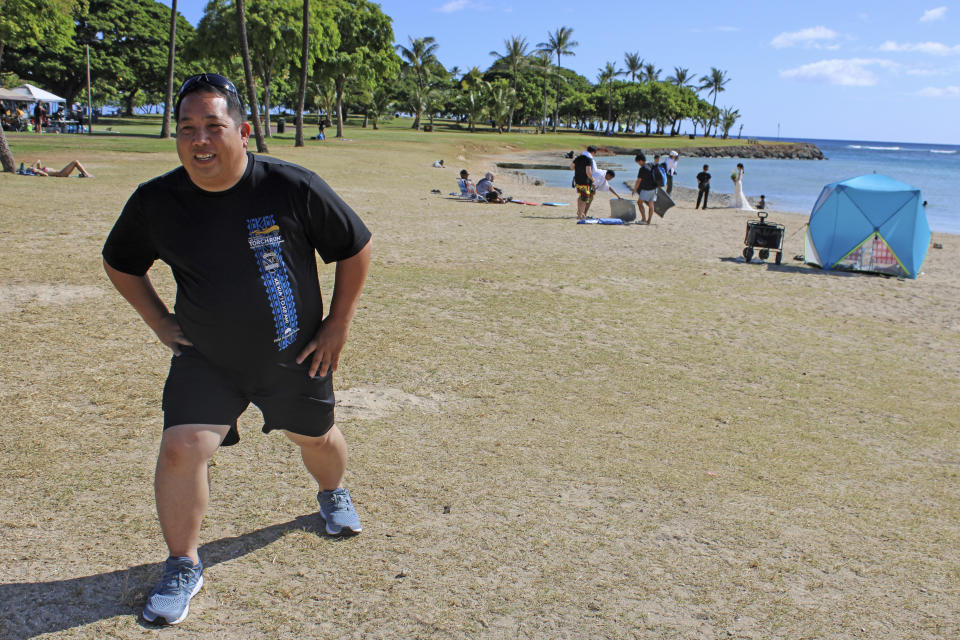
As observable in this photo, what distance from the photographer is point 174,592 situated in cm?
264

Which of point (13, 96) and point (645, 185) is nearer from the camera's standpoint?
point (645, 185)

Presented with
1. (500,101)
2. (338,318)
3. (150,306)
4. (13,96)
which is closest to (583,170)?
(338,318)

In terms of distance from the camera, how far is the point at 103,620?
8.56 ft

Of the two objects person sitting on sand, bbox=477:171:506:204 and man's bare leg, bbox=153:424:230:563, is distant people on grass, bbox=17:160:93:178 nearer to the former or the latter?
person sitting on sand, bbox=477:171:506:204

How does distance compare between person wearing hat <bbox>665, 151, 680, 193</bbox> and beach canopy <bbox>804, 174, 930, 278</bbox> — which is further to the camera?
person wearing hat <bbox>665, 151, 680, 193</bbox>

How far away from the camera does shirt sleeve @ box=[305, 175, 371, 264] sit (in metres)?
2.62

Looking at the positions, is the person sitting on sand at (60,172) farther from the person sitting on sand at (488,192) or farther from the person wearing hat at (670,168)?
the person wearing hat at (670,168)

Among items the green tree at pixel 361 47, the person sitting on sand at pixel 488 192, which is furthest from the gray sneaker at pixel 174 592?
the green tree at pixel 361 47

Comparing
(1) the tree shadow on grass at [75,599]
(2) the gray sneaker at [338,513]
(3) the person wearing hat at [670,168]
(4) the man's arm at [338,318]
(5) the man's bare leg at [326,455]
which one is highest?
(3) the person wearing hat at [670,168]

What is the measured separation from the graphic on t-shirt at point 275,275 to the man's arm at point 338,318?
12 centimetres

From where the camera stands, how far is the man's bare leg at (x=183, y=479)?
2533 millimetres

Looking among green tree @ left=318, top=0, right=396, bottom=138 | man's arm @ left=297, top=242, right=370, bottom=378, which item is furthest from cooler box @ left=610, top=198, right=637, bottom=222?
green tree @ left=318, top=0, right=396, bottom=138

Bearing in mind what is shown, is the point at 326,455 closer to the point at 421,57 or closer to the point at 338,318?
the point at 338,318

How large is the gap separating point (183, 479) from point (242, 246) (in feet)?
2.72
